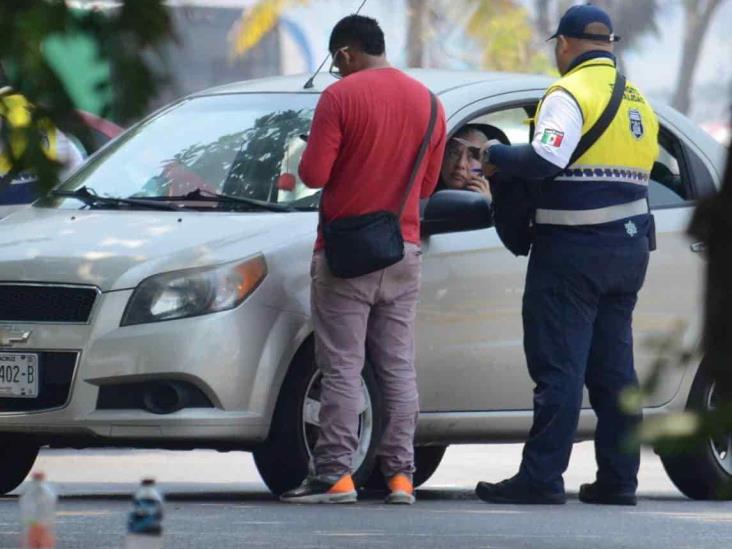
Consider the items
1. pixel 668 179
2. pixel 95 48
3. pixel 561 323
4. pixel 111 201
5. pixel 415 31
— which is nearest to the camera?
pixel 95 48

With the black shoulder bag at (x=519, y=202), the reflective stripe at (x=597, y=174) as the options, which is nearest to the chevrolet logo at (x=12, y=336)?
the black shoulder bag at (x=519, y=202)

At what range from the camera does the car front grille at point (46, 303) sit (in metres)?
7.98

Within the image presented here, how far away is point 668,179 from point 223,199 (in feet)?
6.33

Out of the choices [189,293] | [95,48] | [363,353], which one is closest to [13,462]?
[189,293]

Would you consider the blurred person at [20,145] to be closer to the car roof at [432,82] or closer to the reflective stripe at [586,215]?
the reflective stripe at [586,215]

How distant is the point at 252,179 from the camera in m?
8.67

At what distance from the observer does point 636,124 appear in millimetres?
8289

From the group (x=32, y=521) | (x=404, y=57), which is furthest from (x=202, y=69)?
(x=32, y=521)

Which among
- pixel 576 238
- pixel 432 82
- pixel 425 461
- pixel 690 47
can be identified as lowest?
pixel 690 47

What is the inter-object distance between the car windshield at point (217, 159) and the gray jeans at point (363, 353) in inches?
21.8

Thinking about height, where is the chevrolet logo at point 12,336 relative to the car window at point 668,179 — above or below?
below

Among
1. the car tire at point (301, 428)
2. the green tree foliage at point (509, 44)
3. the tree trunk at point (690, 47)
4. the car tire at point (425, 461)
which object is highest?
the car tire at point (301, 428)

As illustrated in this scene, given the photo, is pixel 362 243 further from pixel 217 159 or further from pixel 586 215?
pixel 217 159

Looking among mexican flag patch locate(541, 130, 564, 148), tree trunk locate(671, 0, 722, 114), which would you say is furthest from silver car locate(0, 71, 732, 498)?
tree trunk locate(671, 0, 722, 114)
